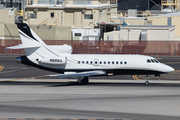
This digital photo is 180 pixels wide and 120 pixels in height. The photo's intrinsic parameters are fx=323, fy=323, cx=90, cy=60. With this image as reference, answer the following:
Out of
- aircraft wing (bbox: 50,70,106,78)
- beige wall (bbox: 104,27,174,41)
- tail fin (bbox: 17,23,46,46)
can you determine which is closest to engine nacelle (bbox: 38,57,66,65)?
aircraft wing (bbox: 50,70,106,78)

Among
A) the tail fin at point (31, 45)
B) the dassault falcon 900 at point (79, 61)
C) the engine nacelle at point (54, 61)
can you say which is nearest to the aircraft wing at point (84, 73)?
the dassault falcon 900 at point (79, 61)

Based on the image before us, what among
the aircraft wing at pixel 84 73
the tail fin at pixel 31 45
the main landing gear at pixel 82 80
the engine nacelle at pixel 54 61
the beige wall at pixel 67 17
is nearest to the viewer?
the aircraft wing at pixel 84 73

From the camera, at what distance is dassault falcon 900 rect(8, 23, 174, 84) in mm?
35531

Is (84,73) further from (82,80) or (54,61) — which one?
(54,61)

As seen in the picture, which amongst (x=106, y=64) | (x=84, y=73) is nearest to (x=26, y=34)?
(x=84, y=73)

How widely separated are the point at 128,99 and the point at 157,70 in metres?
8.93

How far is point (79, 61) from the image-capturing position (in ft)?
119

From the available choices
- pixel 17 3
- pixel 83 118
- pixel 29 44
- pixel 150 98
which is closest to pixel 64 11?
pixel 17 3

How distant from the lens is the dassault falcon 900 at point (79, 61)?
35.5 metres

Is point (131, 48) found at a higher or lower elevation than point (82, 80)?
higher

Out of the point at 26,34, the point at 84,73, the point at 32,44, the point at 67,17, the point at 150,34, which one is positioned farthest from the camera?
the point at 67,17

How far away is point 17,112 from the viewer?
22625mm

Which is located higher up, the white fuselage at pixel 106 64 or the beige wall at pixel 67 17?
the beige wall at pixel 67 17

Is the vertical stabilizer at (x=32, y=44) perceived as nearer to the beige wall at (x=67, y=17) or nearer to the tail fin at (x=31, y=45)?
the tail fin at (x=31, y=45)
